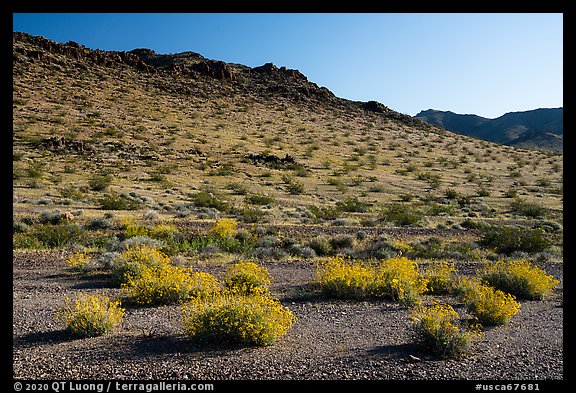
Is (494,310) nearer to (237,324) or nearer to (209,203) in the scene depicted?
(237,324)

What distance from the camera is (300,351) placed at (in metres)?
6.61

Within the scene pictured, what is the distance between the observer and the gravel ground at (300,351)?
5.81 meters

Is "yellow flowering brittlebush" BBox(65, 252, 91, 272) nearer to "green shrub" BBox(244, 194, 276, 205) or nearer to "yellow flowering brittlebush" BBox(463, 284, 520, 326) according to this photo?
"yellow flowering brittlebush" BBox(463, 284, 520, 326)

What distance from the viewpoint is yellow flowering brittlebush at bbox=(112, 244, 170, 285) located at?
36.2ft

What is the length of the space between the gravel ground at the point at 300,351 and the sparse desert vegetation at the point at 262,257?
0.04 metres

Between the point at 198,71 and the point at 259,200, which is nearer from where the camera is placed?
the point at 259,200

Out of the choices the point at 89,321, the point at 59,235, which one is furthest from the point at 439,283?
the point at 59,235

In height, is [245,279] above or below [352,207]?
above

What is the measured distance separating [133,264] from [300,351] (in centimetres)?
624

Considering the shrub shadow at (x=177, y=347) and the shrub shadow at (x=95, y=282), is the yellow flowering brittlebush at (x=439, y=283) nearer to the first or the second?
the shrub shadow at (x=177, y=347)

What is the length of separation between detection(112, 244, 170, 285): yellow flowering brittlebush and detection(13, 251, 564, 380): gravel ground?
5.86 feet

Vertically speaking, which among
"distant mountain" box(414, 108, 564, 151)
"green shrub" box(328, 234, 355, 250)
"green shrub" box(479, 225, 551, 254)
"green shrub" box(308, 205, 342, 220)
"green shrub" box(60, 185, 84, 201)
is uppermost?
"distant mountain" box(414, 108, 564, 151)

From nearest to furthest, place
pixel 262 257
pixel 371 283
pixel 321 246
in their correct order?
pixel 371 283 < pixel 262 257 < pixel 321 246

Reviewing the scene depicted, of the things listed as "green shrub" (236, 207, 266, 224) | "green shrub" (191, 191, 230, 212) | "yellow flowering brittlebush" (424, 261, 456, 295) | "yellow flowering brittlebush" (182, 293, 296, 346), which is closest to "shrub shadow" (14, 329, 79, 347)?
"yellow flowering brittlebush" (182, 293, 296, 346)
